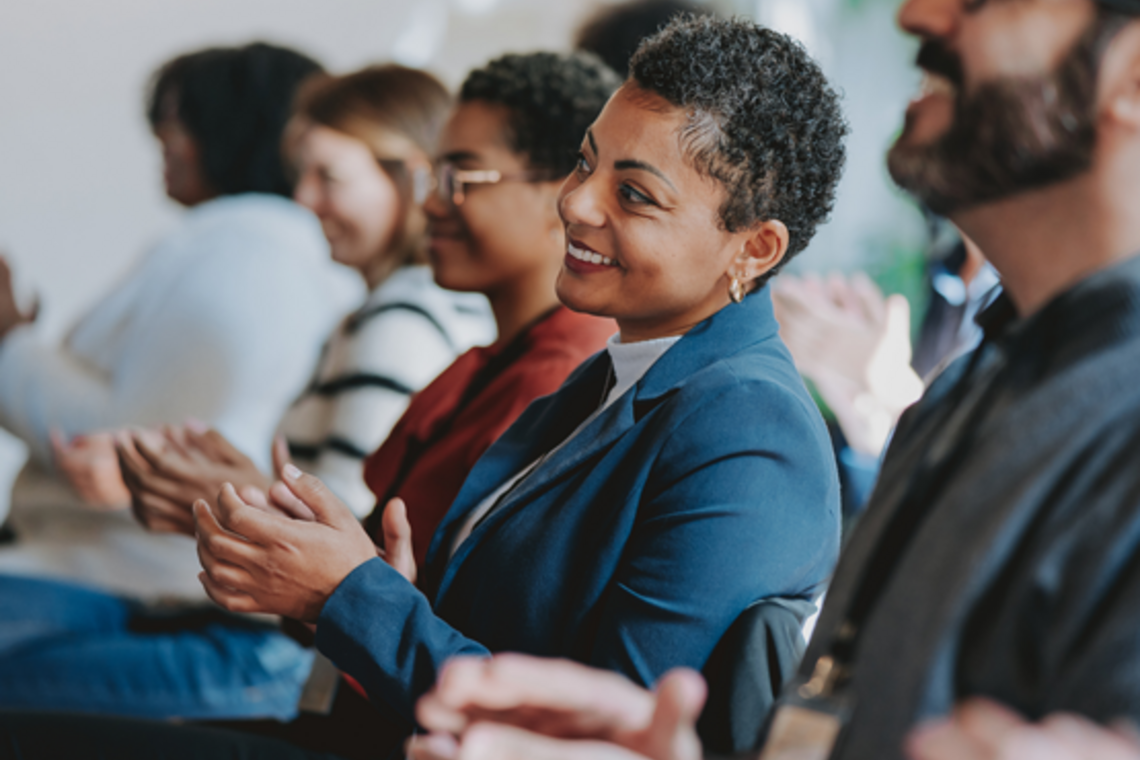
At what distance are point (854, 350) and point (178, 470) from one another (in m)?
1.13

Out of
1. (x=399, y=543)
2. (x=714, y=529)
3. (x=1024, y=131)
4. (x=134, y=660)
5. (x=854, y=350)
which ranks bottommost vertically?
(x=134, y=660)

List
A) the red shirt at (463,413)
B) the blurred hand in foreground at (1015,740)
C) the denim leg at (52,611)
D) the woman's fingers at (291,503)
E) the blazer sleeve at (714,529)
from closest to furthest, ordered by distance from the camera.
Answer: the blurred hand in foreground at (1015,740), the blazer sleeve at (714,529), the woman's fingers at (291,503), the red shirt at (463,413), the denim leg at (52,611)

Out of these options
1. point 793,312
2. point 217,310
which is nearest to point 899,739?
point 793,312

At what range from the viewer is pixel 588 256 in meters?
1.13

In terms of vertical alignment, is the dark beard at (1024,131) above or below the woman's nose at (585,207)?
above

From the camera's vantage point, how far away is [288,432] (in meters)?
1.98

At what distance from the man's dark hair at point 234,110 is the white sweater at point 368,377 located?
28.0 inches

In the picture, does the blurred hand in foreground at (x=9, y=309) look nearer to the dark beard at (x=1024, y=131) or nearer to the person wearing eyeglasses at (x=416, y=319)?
the person wearing eyeglasses at (x=416, y=319)

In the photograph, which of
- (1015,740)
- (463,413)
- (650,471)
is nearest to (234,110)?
(463,413)

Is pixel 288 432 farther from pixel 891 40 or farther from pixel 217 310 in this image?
pixel 891 40

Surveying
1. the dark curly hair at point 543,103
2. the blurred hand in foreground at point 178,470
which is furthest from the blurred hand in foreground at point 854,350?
the blurred hand in foreground at point 178,470

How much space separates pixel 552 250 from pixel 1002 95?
978 mm

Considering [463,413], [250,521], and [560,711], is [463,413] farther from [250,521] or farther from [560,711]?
[560,711]

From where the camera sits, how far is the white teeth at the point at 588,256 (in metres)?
1.12
